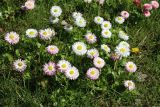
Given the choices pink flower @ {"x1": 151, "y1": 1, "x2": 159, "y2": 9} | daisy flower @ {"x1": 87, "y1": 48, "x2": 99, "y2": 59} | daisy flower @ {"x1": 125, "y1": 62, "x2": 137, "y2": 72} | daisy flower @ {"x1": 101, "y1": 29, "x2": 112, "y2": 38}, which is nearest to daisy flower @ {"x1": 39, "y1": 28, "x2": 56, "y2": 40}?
daisy flower @ {"x1": 87, "y1": 48, "x2": 99, "y2": 59}

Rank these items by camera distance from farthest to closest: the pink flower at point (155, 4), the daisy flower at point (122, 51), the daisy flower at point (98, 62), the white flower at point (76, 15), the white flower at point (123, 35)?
the pink flower at point (155, 4) < the white flower at point (76, 15) < the white flower at point (123, 35) < the daisy flower at point (122, 51) < the daisy flower at point (98, 62)

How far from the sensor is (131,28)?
4.10 m

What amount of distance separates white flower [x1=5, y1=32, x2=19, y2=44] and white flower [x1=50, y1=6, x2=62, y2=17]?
1.54ft

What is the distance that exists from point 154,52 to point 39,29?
3.62ft

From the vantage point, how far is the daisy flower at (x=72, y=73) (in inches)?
129

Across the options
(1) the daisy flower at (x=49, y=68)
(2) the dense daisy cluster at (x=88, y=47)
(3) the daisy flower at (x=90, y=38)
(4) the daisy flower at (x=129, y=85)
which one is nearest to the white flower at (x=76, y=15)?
(2) the dense daisy cluster at (x=88, y=47)

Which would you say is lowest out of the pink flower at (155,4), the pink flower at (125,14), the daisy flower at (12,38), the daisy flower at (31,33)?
the daisy flower at (12,38)

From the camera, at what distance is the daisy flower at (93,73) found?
3295 mm

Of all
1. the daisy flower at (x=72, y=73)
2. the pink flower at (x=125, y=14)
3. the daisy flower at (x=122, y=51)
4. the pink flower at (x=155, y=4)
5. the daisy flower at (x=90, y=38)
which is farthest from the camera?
the pink flower at (x=155, y=4)

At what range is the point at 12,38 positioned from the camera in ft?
11.5

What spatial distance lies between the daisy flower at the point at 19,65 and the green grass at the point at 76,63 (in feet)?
0.27

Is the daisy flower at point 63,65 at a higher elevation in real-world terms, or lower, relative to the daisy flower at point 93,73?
higher

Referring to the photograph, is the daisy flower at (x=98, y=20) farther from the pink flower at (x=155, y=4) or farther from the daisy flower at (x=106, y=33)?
the pink flower at (x=155, y=4)

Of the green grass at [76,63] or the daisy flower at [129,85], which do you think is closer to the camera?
the green grass at [76,63]
